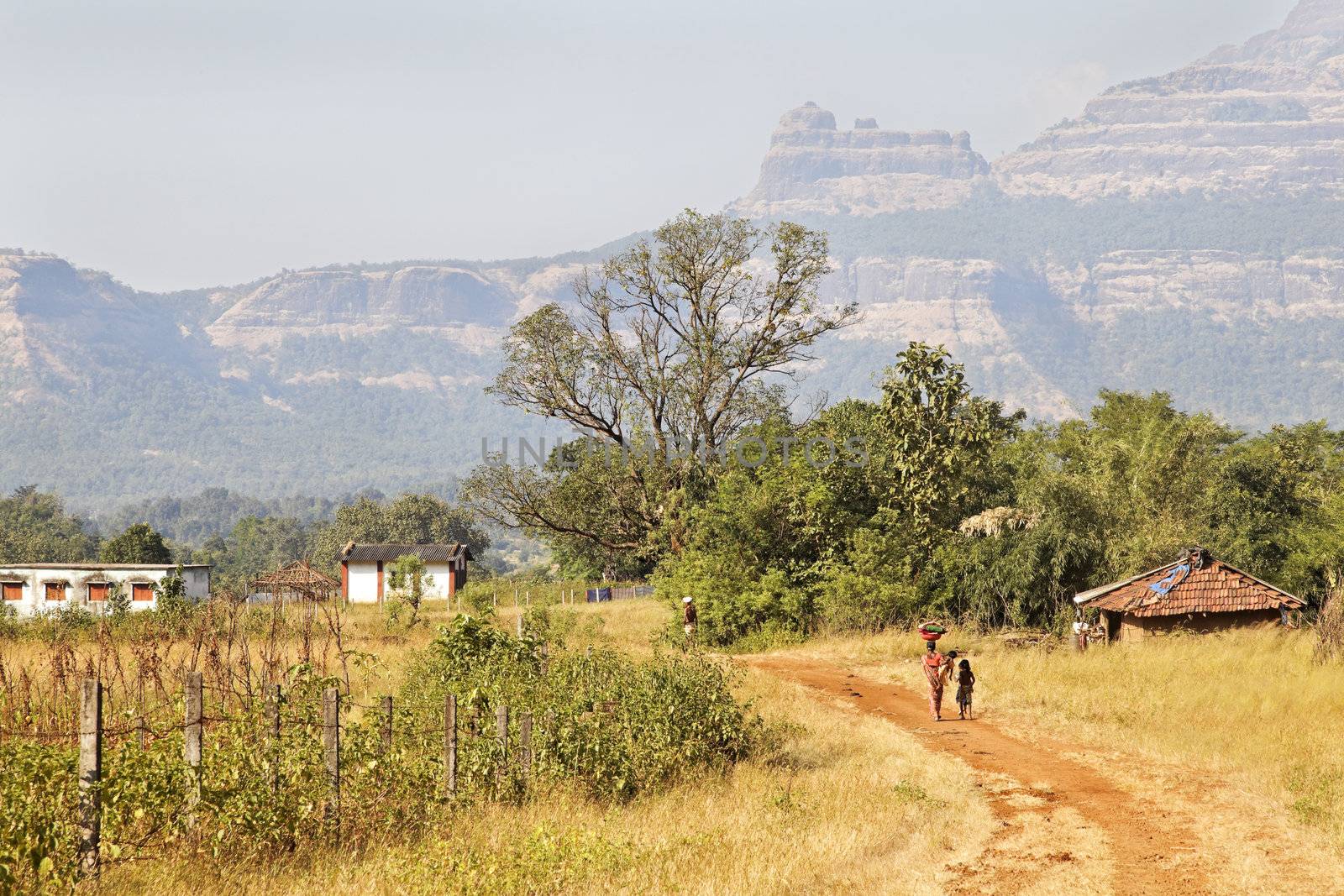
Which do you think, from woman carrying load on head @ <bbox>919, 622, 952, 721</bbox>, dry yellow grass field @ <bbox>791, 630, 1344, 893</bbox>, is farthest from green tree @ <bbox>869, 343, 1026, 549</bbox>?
woman carrying load on head @ <bbox>919, 622, 952, 721</bbox>

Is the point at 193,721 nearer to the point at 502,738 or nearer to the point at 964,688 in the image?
the point at 502,738

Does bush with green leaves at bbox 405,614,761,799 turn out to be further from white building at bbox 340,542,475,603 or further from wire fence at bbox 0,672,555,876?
white building at bbox 340,542,475,603

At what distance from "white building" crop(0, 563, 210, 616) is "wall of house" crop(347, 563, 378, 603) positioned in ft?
72.2

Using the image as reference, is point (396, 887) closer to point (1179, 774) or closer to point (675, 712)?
point (675, 712)

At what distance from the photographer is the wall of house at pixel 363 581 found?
81250 mm

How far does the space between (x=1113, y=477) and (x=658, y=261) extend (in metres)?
18.9

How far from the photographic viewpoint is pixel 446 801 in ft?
45.5

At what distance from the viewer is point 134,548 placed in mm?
78000

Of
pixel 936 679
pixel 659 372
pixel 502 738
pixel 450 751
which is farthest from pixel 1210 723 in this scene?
pixel 659 372

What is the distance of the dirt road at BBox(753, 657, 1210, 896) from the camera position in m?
12.3

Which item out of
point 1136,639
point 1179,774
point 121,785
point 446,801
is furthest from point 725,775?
point 1136,639

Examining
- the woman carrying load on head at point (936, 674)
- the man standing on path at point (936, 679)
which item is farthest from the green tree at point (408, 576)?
the man standing on path at point (936, 679)

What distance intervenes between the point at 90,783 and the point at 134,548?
74.2 m

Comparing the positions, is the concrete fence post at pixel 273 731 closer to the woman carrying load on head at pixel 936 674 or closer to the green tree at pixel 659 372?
the woman carrying load on head at pixel 936 674
